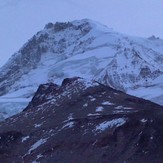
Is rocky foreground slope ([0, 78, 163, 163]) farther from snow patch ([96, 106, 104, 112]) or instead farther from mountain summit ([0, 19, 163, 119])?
mountain summit ([0, 19, 163, 119])

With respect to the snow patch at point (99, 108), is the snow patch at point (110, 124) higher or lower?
lower

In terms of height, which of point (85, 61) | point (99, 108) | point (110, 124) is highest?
point (99, 108)

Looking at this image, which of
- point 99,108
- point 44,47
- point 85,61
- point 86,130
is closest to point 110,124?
point 86,130

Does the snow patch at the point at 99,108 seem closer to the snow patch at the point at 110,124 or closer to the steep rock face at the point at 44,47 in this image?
the snow patch at the point at 110,124

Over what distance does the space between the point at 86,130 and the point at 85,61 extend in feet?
175

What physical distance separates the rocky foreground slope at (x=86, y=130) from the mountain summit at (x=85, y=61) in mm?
24486

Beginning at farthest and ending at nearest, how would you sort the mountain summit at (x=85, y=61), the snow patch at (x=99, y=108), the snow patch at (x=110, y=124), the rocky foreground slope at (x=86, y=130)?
1. the mountain summit at (x=85, y=61)
2. the snow patch at (x=99, y=108)
3. the snow patch at (x=110, y=124)
4. the rocky foreground slope at (x=86, y=130)

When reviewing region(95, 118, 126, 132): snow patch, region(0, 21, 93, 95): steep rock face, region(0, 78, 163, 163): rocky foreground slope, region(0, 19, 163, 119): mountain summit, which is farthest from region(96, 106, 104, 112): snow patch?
region(0, 21, 93, 95): steep rock face

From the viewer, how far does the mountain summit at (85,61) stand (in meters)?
72.8

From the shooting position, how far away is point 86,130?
2841 centimetres

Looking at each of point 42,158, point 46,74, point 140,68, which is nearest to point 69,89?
point 42,158

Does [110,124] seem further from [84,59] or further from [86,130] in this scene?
[84,59]

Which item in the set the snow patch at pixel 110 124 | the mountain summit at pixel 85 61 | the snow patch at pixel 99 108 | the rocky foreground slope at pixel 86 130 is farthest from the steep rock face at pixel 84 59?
the snow patch at pixel 110 124

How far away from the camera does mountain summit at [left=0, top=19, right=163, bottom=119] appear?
7275 centimetres
